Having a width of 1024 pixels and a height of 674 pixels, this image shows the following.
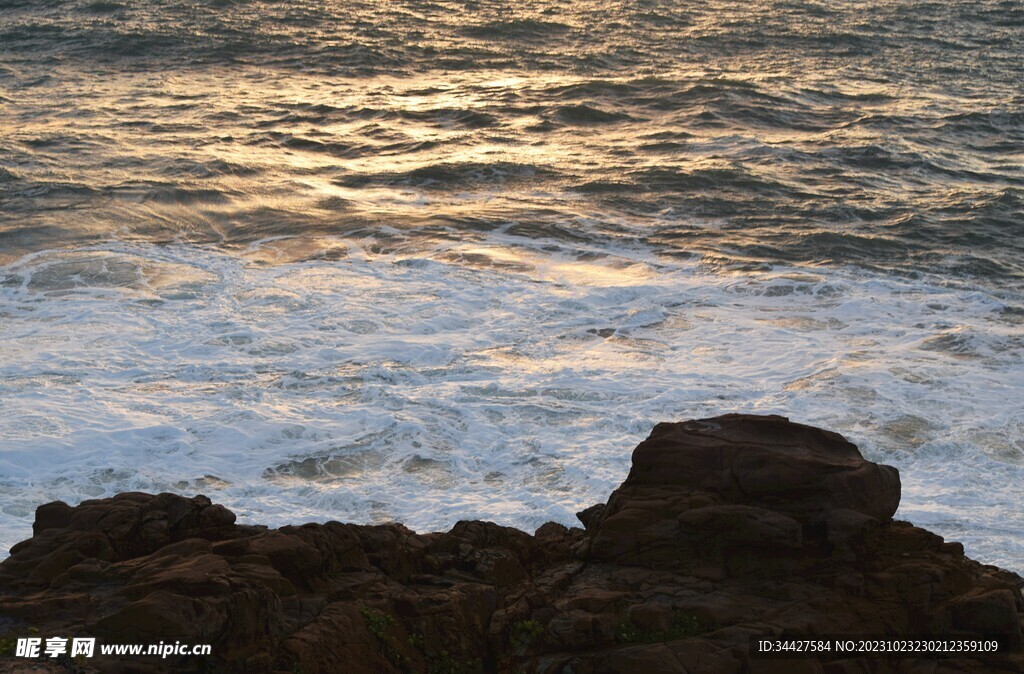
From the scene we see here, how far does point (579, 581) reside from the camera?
22.3 feet

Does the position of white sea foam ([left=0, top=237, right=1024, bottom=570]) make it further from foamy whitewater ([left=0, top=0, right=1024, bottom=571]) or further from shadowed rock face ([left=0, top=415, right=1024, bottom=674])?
shadowed rock face ([left=0, top=415, right=1024, bottom=674])

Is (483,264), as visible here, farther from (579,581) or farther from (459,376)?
(579,581)

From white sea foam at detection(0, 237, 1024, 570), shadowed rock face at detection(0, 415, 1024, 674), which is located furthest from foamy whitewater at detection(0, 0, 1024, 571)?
shadowed rock face at detection(0, 415, 1024, 674)

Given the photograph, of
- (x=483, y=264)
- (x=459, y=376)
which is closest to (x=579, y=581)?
(x=459, y=376)

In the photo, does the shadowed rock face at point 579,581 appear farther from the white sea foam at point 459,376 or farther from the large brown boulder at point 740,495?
the white sea foam at point 459,376

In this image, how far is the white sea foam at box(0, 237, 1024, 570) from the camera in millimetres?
10000

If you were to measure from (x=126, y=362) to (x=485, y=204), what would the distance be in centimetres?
861

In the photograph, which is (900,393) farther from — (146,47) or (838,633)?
(146,47)

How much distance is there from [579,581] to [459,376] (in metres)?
5.86

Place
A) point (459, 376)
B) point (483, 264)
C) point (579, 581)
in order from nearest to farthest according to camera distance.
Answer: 1. point (579, 581)
2. point (459, 376)
3. point (483, 264)

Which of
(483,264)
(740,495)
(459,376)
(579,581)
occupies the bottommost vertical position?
(459,376)

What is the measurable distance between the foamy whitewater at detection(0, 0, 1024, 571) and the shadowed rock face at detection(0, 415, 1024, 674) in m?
2.47

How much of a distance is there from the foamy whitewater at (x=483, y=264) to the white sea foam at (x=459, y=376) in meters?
→ 0.05

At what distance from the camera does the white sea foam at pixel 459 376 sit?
10.0 metres
